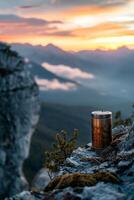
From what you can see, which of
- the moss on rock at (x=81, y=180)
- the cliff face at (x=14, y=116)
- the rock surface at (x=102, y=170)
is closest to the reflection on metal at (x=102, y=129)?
the rock surface at (x=102, y=170)

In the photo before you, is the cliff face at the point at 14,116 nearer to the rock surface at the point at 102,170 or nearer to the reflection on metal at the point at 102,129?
the reflection on metal at the point at 102,129

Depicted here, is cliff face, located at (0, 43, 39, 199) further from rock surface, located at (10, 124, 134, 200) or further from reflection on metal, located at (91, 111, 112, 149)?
rock surface, located at (10, 124, 134, 200)

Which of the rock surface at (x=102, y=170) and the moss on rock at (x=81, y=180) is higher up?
the moss on rock at (x=81, y=180)

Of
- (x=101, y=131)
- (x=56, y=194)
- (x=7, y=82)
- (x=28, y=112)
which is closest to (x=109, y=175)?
(x=56, y=194)

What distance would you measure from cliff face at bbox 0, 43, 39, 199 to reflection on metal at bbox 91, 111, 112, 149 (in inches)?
5321

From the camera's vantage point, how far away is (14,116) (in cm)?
17200

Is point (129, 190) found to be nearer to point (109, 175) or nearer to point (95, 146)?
point (109, 175)

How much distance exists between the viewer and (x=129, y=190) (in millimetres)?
14297

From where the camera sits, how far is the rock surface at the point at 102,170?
45.3 feet

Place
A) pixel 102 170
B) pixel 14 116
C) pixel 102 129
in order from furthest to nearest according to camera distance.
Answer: pixel 14 116
pixel 102 129
pixel 102 170

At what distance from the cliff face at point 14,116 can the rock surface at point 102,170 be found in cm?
13678

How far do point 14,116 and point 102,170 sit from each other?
156m

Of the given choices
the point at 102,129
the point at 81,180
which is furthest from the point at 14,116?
the point at 81,180

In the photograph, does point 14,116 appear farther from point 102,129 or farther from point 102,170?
point 102,170
